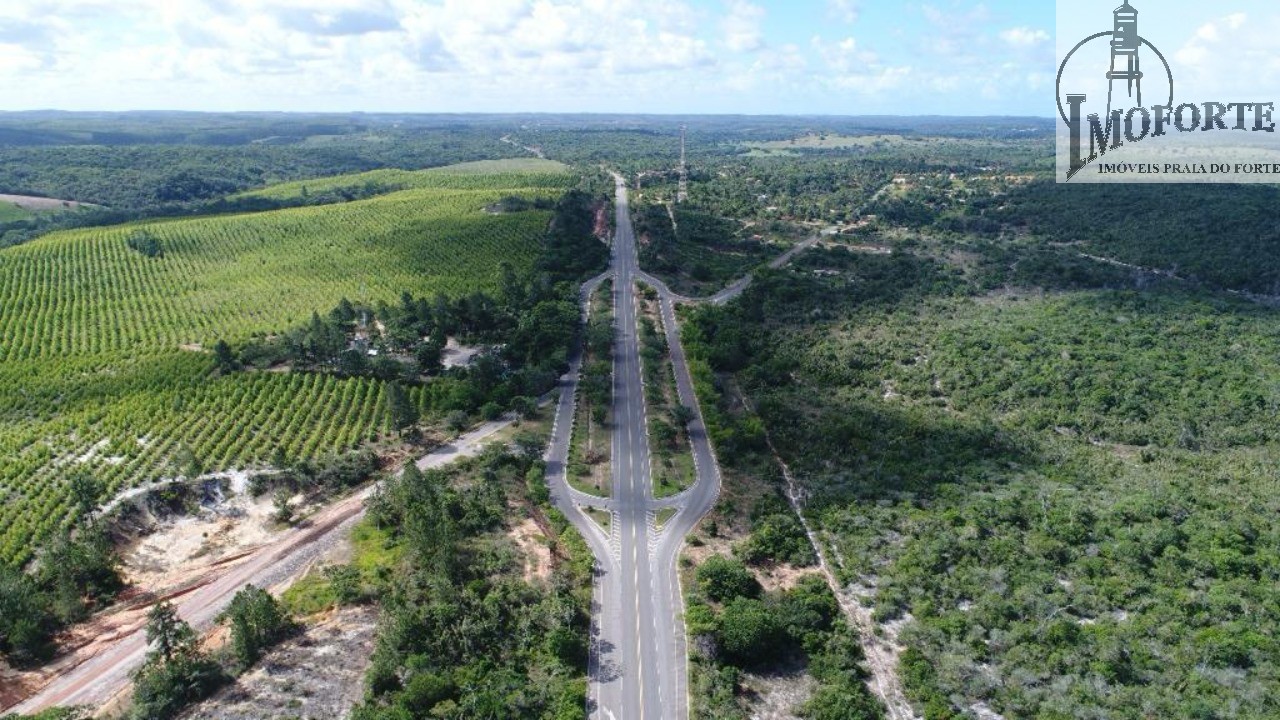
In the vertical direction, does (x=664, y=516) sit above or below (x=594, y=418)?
below

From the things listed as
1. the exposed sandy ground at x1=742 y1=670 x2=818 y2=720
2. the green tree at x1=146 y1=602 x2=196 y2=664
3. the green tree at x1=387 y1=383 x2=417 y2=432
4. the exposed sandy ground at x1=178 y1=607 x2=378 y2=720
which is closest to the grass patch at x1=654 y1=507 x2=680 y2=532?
the exposed sandy ground at x1=742 y1=670 x2=818 y2=720

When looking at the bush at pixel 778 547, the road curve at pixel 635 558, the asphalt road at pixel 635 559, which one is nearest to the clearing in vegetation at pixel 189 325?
the road curve at pixel 635 558

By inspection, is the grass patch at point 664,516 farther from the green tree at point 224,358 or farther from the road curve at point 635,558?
the green tree at point 224,358

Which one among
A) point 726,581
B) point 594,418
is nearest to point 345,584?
point 726,581

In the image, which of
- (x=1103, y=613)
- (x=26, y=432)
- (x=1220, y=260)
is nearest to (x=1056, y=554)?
(x=1103, y=613)

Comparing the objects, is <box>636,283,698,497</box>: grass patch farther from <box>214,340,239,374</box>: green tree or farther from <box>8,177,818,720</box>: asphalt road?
<box>214,340,239,374</box>: green tree

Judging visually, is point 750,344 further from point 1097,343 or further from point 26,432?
point 26,432

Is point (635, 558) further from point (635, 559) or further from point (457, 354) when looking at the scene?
point (457, 354)
